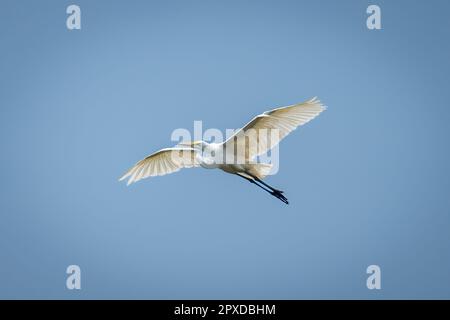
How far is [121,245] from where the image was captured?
85062mm

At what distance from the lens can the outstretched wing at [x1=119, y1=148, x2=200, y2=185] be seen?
1327 cm

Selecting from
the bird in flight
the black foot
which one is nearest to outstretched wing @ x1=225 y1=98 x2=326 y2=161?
the bird in flight

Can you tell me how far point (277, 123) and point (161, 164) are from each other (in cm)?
277

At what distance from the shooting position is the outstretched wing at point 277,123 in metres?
11.4

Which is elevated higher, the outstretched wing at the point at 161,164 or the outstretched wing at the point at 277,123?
the outstretched wing at the point at 277,123

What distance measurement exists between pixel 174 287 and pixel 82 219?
31.2 meters

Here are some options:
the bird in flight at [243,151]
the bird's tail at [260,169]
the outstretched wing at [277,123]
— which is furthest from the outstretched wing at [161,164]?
the outstretched wing at [277,123]

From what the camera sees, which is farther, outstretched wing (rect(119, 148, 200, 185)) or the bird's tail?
outstretched wing (rect(119, 148, 200, 185))

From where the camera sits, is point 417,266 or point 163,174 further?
point 417,266

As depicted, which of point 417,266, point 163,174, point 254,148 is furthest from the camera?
point 417,266

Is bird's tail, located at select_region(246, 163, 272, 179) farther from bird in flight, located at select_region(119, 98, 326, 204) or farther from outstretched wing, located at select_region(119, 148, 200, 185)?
outstretched wing, located at select_region(119, 148, 200, 185)

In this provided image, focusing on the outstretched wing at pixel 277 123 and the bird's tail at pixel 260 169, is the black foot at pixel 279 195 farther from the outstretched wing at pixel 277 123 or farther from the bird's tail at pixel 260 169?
the outstretched wing at pixel 277 123
